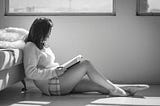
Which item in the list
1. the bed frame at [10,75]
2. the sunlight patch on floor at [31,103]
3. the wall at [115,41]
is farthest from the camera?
the wall at [115,41]

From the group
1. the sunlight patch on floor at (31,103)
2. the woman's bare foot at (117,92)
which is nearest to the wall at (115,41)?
the woman's bare foot at (117,92)

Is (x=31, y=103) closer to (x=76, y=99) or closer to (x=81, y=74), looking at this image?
(x=76, y=99)

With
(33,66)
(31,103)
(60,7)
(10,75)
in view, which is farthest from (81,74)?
(60,7)

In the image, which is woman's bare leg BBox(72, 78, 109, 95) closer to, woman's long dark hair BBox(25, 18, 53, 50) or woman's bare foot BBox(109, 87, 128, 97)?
woman's bare foot BBox(109, 87, 128, 97)

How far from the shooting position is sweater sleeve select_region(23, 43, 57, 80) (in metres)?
3.65

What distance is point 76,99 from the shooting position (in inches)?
147

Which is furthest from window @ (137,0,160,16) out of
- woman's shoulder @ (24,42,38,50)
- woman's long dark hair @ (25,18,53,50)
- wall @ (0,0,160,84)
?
woman's shoulder @ (24,42,38,50)

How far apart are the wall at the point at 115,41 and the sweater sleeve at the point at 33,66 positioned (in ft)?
4.82

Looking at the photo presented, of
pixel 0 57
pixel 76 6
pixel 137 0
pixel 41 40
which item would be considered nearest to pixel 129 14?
pixel 137 0

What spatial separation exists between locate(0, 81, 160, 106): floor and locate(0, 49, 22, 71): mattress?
1.38 ft

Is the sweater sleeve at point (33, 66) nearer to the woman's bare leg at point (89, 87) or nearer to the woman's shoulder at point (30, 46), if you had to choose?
the woman's shoulder at point (30, 46)

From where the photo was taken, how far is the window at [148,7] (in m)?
5.09

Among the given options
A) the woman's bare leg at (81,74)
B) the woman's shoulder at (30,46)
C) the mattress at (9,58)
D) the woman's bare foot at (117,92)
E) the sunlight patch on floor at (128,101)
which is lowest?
the sunlight patch on floor at (128,101)

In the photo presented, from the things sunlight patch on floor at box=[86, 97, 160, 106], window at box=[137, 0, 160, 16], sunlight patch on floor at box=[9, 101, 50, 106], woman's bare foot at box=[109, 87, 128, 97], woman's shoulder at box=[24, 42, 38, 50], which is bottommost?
sunlight patch on floor at box=[86, 97, 160, 106]
